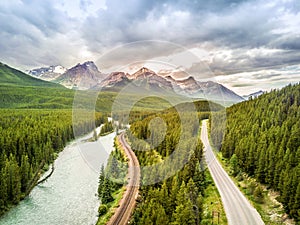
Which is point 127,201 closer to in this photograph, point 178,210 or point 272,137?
point 178,210

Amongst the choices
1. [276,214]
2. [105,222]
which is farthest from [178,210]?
[276,214]

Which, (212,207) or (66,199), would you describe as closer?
(212,207)

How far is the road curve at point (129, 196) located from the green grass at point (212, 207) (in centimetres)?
886

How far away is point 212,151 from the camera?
56.9 metres

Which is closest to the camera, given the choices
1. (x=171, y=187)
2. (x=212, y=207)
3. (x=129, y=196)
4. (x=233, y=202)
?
(x=171, y=187)

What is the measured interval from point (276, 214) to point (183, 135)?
2199 cm

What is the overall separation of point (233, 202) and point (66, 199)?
76.8 feet

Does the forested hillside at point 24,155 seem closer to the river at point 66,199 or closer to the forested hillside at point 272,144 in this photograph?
the river at point 66,199

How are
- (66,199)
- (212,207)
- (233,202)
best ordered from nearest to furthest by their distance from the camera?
(212,207) < (233,202) < (66,199)

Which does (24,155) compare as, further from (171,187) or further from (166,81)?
(166,81)

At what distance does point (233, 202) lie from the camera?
3231 cm

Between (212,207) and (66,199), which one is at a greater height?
(212,207)

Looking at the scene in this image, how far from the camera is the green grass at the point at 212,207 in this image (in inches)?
1103

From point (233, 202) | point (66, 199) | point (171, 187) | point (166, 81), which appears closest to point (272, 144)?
point (233, 202)
